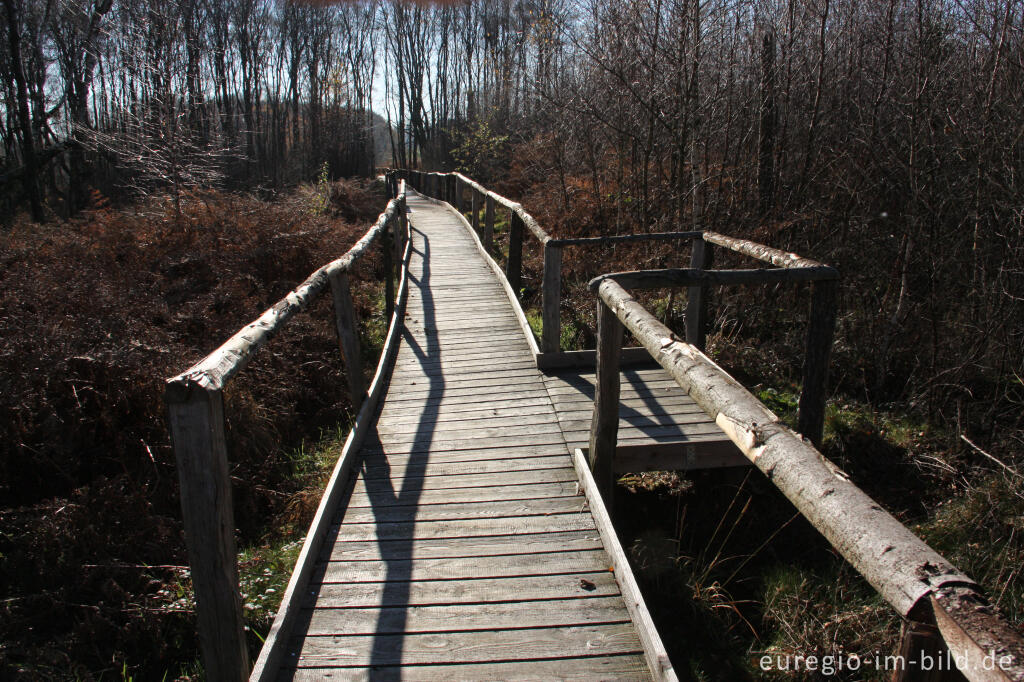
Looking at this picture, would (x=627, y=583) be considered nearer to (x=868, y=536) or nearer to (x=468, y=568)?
(x=468, y=568)

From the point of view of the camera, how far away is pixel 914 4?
727cm

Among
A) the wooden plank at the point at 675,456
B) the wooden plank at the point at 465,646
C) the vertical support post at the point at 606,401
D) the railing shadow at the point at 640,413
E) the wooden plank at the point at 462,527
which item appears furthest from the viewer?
the railing shadow at the point at 640,413

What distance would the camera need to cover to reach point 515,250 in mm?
8344

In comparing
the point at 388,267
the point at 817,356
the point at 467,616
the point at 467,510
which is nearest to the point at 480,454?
the point at 467,510

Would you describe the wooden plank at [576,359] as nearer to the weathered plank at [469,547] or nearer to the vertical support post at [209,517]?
the weathered plank at [469,547]

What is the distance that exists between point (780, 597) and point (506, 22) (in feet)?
138

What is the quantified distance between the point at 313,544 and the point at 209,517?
1180mm

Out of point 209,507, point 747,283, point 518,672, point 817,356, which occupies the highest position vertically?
point 747,283

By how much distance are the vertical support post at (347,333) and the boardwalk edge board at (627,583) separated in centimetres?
175

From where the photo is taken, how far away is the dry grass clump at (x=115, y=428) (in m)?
3.64

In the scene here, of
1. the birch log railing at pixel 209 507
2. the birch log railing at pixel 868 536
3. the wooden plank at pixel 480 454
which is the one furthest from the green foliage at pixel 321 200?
the birch log railing at pixel 868 536

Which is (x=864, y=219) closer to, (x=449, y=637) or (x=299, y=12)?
(x=449, y=637)

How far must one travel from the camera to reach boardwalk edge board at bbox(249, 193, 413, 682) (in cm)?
247

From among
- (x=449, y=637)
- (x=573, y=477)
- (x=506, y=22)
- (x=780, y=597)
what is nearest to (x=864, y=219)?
(x=780, y=597)
